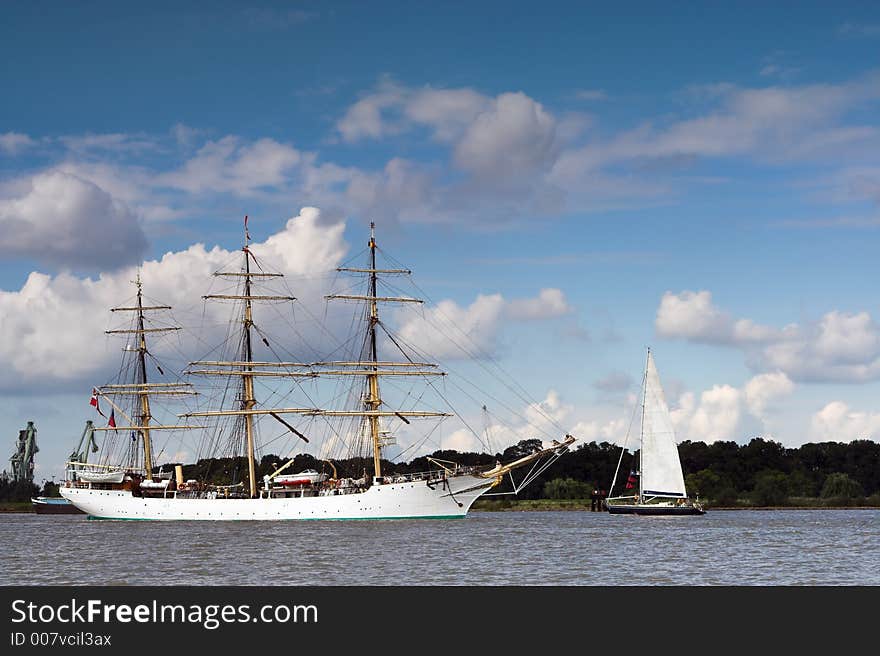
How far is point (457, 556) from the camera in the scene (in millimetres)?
67438

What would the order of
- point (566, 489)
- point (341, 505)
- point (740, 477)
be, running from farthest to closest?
point (740, 477) → point (566, 489) → point (341, 505)

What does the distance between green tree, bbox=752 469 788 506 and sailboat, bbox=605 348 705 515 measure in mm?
43195

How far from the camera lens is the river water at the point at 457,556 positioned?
182ft

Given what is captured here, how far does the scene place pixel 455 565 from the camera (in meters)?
61.4

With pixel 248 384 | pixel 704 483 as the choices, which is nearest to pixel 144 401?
pixel 248 384

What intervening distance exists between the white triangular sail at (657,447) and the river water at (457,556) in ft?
76.0

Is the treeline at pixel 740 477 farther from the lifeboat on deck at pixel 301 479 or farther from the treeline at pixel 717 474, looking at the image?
the lifeboat on deck at pixel 301 479

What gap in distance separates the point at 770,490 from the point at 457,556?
116 metres

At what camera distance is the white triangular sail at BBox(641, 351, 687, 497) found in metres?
128

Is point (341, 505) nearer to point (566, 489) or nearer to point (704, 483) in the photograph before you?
point (566, 489)

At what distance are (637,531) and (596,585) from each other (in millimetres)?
45762
